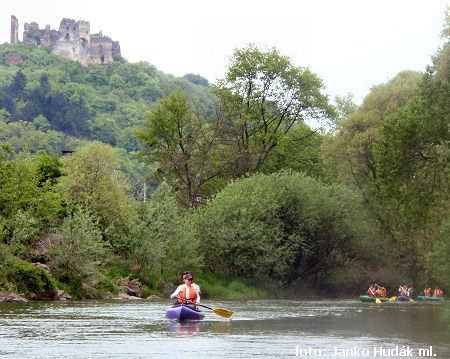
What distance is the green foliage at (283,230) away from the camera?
57719 mm

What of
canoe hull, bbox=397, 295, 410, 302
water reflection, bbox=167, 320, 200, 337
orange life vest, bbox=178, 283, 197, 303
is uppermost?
orange life vest, bbox=178, 283, 197, 303

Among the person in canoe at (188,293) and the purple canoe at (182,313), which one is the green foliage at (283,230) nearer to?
the person in canoe at (188,293)

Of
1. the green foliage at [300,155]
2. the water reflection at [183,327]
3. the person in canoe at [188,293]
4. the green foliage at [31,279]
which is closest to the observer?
→ the water reflection at [183,327]

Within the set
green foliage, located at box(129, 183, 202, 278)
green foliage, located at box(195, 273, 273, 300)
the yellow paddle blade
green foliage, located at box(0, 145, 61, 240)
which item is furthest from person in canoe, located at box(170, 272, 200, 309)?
green foliage, located at box(195, 273, 273, 300)

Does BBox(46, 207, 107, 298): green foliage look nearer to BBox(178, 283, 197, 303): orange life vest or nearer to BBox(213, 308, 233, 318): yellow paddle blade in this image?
BBox(178, 283, 197, 303): orange life vest

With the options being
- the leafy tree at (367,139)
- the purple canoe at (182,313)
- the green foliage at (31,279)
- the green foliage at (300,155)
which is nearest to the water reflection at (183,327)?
the purple canoe at (182,313)

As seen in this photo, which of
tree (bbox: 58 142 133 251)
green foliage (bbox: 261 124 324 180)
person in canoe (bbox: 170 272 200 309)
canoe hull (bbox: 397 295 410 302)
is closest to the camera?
person in canoe (bbox: 170 272 200 309)

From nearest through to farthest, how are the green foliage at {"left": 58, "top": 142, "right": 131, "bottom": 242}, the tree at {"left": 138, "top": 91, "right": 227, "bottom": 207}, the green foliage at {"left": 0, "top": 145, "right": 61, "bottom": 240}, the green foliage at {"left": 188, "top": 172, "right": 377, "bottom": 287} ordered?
the green foliage at {"left": 0, "top": 145, "right": 61, "bottom": 240}
the green foliage at {"left": 58, "top": 142, "right": 131, "bottom": 242}
the green foliage at {"left": 188, "top": 172, "right": 377, "bottom": 287}
the tree at {"left": 138, "top": 91, "right": 227, "bottom": 207}

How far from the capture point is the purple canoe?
99.1ft

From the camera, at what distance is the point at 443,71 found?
37.4 m

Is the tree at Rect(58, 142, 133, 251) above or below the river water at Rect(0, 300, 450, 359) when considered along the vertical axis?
above

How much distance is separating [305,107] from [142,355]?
5407 centimetres

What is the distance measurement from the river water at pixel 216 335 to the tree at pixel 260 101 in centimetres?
3503

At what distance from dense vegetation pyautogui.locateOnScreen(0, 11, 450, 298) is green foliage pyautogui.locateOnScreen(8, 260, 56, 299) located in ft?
0.24
